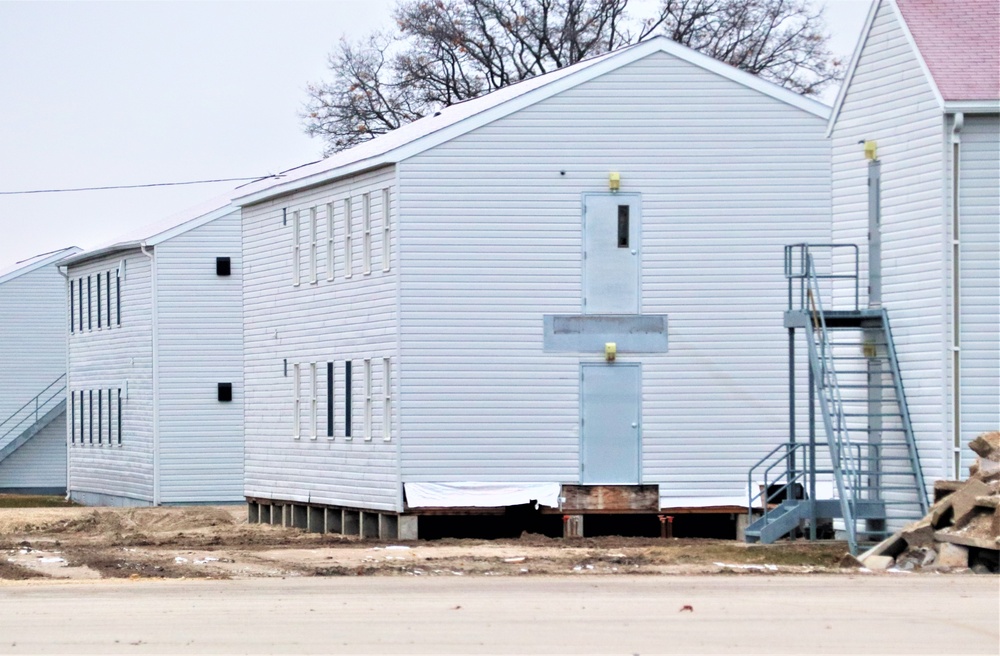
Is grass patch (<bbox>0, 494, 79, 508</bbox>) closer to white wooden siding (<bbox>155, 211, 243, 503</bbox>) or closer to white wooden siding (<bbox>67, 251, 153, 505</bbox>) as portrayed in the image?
white wooden siding (<bbox>67, 251, 153, 505</bbox>)

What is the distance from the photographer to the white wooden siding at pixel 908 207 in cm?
2509

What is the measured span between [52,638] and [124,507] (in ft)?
104

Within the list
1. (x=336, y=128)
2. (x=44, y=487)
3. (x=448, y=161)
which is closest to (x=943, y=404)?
(x=448, y=161)

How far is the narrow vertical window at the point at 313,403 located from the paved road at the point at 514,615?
1292cm

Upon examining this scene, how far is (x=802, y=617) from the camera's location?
17281mm

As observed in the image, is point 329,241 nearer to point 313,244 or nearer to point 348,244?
point 313,244

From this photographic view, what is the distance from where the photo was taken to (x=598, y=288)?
31.3 meters

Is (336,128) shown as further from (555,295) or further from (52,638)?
(52,638)

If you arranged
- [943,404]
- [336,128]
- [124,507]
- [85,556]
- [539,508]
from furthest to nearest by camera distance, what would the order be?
[336,128] < [124,507] < [539,508] < [85,556] < [943,404]

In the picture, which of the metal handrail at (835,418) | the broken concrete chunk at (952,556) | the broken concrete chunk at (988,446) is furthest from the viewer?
the metal handrail at (835,418)

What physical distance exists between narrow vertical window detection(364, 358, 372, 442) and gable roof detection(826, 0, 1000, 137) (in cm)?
1056

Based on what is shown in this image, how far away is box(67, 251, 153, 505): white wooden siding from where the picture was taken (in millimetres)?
47188

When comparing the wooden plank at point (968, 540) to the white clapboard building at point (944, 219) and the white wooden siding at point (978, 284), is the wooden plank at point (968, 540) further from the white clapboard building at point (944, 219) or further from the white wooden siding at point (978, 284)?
the white wooden siding at point (978, 284)

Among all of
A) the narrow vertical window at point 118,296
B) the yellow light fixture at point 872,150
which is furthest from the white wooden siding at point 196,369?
the yellow light fixture at point 872,150
